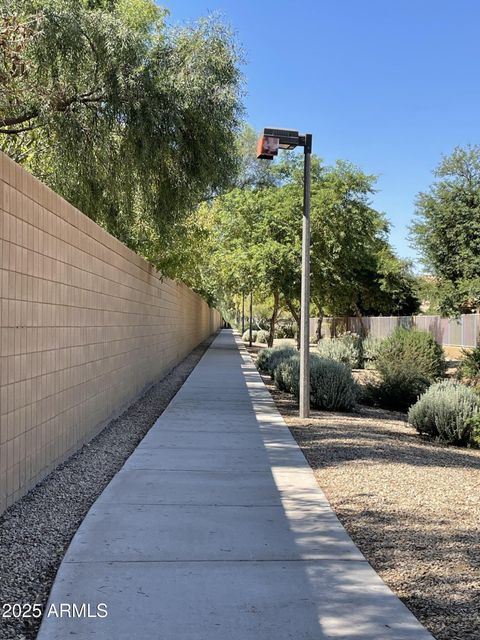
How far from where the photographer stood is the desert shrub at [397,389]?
47.6 ft

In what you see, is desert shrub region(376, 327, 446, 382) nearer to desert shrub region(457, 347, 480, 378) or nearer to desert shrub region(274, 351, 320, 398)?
desert shrub region(457, 347, 480, 378)

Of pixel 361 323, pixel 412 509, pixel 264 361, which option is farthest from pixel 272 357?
pixel 361 323

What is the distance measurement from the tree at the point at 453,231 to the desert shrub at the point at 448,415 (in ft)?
33.5

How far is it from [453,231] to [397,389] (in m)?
8.10

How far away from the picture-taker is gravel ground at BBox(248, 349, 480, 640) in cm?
391

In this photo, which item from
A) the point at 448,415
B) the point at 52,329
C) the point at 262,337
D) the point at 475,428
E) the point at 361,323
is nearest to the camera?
the point at 52,329

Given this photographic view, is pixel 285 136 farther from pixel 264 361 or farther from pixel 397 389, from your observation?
pixel 264 361

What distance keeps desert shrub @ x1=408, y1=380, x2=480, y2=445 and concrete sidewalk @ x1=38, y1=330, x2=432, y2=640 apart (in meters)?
3.71

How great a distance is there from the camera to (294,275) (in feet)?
84.4

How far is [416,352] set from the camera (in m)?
18.9

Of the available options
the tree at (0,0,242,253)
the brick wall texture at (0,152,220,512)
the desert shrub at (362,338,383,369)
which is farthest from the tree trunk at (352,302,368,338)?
the brick wall texture at (0,152,220,512)

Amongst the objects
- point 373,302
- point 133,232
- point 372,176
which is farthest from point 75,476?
point 373,302

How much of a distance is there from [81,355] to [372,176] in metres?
20.3

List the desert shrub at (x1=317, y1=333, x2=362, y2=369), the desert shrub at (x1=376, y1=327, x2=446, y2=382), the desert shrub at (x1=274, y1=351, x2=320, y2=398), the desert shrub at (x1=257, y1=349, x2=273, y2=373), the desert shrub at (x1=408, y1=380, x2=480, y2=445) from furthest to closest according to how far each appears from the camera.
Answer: the desert shrub at (x1=317, y1=333, x2=362, y2=369) → the desert shrub at (x1=257, y1=349, x2=273, y2=373) → the desert shrub at (x1=376, y1=327, x2=446, y2=382) → the desert shrub at (x1=274, y1=351, x2=320, y2=398) → the desert shrub at (x1=408, y1=380, x2=480, y2=445)
